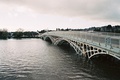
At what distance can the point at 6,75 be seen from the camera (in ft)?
69.7

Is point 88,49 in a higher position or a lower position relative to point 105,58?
higher

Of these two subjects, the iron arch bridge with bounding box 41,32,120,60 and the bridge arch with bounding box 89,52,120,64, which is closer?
the iron arch bridge with bounding box 41,32,120,60

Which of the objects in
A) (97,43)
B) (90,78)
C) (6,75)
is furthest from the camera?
(97,43)

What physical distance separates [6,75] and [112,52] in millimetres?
13034

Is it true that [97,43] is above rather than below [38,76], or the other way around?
above

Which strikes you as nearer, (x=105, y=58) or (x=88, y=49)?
(x=105, y=58)

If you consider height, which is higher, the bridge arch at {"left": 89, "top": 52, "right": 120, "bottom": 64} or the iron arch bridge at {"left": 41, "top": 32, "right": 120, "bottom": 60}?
the iron arch bridge at {"left": 41, "top": 32, "right": 120, "bottom": 60}

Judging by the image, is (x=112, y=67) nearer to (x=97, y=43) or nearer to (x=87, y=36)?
(x=97, y=43)

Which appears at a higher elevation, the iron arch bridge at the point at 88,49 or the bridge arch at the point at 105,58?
the iron arch bridge at the point at 88,49

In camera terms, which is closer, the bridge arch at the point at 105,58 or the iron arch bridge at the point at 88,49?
the iron arch bridge at the point at 88,49

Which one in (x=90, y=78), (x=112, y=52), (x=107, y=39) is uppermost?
(x=107, y=39)

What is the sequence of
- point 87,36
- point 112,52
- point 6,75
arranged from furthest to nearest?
1. point 87,36
2. point 6,75
3. point 112,52

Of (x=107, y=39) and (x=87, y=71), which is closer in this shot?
(x=107, y=39)

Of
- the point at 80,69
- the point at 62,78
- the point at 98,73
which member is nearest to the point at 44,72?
the point at 62,78
